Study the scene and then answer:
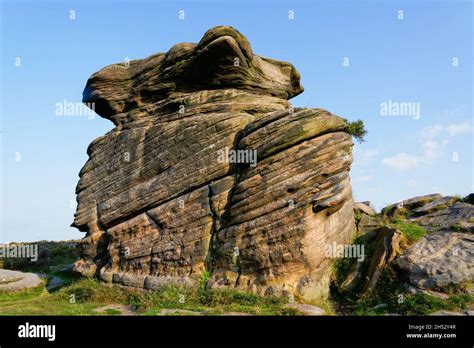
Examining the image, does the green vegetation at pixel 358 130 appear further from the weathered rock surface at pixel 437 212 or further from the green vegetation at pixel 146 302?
the green vegetation at pixel 146 302

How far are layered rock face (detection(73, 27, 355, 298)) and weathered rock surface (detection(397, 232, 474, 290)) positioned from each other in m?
3.39

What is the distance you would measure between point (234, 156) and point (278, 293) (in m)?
7.03

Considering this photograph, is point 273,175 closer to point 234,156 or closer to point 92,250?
point 234,156

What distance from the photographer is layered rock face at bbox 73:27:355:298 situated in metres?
17.2

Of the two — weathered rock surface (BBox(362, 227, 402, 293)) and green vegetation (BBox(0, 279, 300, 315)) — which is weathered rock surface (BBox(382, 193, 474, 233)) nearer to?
weathered rock surface (BBox(362, 227, 402, 293))

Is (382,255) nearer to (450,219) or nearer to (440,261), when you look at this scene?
(440,261)

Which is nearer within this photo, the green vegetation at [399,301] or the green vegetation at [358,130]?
the green vegetation at [399,301]

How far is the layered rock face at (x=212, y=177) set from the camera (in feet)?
56.4

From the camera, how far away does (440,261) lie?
1616cm

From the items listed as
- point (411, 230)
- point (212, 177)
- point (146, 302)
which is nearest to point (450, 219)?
point (411, 230)

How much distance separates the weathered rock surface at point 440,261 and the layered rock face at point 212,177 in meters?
3.39

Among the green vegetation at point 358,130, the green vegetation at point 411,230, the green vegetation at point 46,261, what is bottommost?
the green vegetation at point 46,261

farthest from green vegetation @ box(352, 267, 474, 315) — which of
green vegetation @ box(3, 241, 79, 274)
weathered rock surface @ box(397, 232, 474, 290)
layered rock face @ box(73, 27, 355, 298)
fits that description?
green vegetation @ box(3, 241, 79, 274)

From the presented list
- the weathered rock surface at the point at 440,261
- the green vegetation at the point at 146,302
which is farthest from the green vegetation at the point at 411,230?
the green vegetation at the point at 146,302
